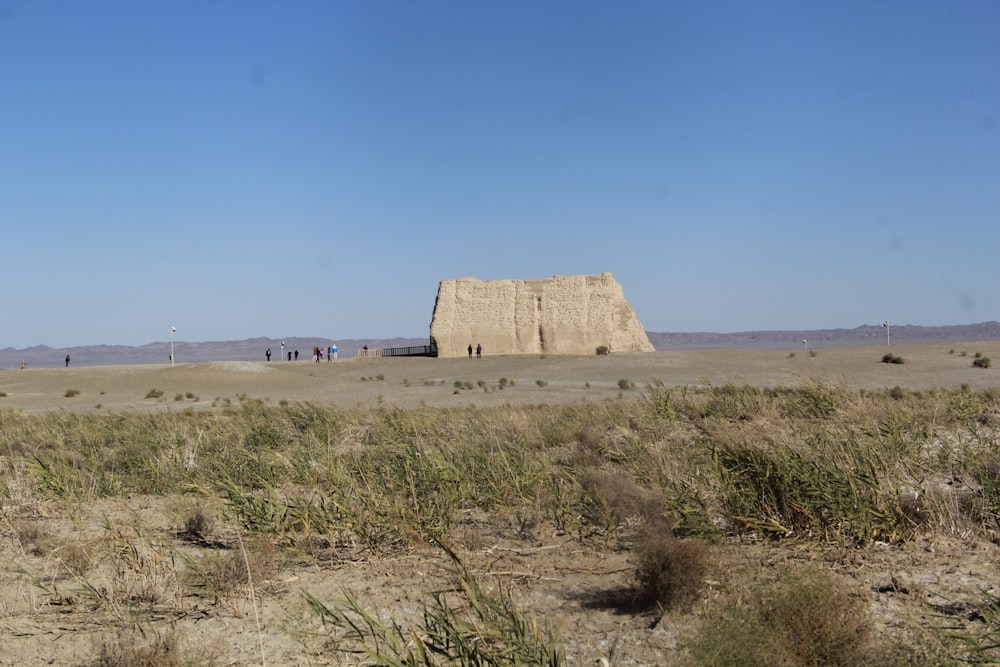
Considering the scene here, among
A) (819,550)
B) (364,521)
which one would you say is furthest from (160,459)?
(819,550)

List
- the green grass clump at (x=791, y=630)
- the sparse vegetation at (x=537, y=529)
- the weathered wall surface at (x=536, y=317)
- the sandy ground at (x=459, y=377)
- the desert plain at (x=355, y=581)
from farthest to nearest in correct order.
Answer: the weathered wall surface at (x=536, y=317), the sandy ground at (x=459, y=377), the desert plain at (x=355, y=581), the sparse vegetation at (x=537, y=529), the green grass clump at (x=791, y=630)

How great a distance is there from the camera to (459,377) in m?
37.5

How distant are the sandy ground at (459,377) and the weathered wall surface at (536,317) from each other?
13.8 feet

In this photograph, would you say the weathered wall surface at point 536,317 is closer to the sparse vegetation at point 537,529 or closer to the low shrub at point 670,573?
the sparse vegetation at point 537,529

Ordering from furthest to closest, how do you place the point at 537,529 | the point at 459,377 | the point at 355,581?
the point at 459,377 → the point at 537,529 → the point at 355,581

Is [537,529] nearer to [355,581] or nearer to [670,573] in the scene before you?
[355,581]

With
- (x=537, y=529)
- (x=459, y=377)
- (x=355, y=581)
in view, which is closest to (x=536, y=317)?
(x=459, y=377)

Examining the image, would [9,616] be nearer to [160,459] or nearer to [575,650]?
[575,650]

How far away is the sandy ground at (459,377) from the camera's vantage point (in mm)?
27641

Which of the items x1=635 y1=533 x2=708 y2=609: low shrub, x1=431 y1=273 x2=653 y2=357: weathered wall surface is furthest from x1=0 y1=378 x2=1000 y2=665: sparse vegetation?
x1=431 y1=273 x2=653 y2=357: weathered wall surface

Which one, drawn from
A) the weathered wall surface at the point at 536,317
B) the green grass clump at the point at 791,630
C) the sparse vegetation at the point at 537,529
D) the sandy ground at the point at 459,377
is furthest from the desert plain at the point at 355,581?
the weathered wall surface at the point at 536,317

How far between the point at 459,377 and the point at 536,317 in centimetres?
1456

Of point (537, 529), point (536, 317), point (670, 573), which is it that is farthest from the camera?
point (536, 317)

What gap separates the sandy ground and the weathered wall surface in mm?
4216
